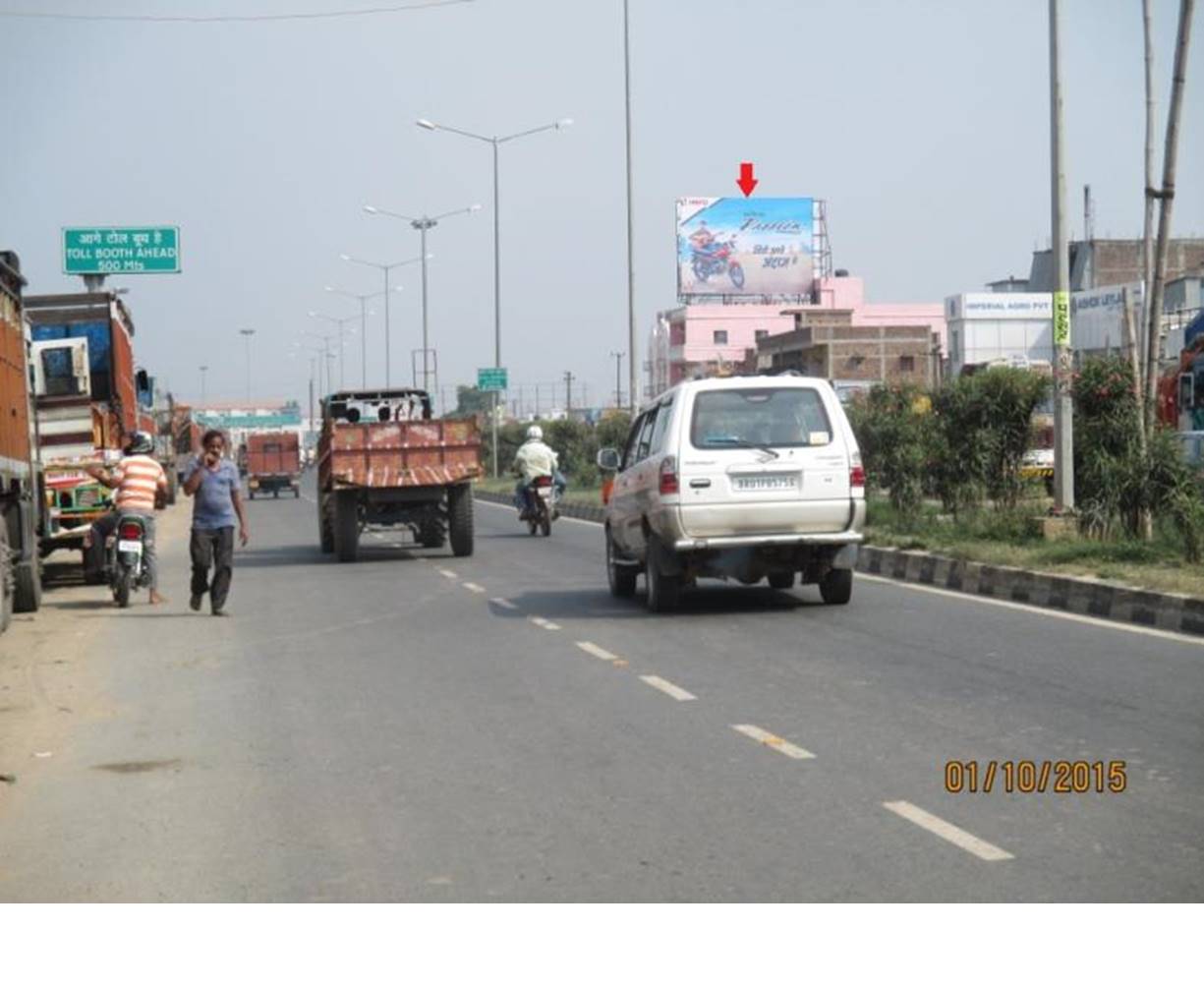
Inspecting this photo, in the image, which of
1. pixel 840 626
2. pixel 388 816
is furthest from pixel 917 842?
pixel 840 626

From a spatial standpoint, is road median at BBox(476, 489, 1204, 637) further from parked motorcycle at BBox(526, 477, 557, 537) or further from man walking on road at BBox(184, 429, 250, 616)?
parked motorcycle at BBox(526, 477, 557, 537)

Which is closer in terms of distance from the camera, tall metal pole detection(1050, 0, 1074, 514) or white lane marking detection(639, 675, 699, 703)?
white lane marking detection(639, 675, 699, 703)

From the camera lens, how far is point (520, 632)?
14594 mm

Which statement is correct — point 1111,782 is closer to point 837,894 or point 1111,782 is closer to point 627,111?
point 837,894

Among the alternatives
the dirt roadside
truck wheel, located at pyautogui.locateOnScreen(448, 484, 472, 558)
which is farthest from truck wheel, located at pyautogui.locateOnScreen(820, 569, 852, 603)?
truck wheel, located at pyautogui.locateOnScreen(448, 484, 472, 558)

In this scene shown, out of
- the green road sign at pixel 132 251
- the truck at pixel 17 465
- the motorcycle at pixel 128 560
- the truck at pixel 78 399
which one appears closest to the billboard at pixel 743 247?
the green road sign at pixel 132 251

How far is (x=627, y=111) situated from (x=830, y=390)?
25748 mm

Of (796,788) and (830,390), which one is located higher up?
(830,390)

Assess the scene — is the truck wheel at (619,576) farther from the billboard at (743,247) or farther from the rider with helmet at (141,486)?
the billboard at (743,247)

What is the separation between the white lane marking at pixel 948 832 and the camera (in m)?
6.48

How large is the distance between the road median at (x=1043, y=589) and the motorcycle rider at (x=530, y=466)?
894 centimetres

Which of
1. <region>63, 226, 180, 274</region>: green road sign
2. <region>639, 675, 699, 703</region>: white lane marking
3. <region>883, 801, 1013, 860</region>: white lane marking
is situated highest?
<region>63, 226, 180, 274</region>: green road sign

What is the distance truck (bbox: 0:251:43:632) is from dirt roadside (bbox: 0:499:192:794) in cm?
40

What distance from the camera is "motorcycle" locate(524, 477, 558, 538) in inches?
1169
